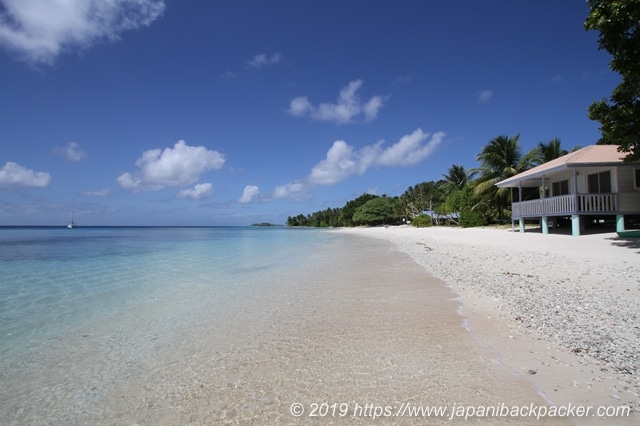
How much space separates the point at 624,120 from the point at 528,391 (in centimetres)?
1024

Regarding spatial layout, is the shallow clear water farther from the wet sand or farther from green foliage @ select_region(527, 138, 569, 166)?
green foliage @ select_region(527, 138, 569, 166)

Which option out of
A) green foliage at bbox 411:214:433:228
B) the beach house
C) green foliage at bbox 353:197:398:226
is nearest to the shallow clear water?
the beach house

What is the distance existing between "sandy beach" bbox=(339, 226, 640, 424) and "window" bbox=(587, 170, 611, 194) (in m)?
8.09

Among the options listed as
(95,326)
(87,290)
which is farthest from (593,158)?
(87,290)

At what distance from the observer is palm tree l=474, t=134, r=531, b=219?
29734mm

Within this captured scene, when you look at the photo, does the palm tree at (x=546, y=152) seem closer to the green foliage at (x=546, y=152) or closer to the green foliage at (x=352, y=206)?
the green foliage at (x=546, y=152)

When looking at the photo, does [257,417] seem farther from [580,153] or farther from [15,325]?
[580,153]

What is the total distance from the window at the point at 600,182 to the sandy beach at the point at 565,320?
26.5 ft

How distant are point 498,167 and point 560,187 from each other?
10890 mm

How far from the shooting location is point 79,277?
11.0 meters

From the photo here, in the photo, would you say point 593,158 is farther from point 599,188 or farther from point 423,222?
point 423,222

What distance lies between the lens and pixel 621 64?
8953mm

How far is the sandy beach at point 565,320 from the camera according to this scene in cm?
307

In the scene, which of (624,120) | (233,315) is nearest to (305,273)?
(233,315)
